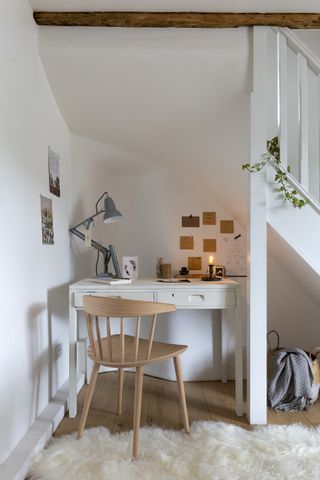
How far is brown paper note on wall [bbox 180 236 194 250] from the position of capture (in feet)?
9.48

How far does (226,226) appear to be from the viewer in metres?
2.89

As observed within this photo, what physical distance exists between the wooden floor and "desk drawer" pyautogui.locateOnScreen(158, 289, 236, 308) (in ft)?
2.07

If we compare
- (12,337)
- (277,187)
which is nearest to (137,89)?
(277,187)

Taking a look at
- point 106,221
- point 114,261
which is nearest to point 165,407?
point 114,261

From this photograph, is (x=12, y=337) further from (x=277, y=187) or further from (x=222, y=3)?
(x=222, y=3)

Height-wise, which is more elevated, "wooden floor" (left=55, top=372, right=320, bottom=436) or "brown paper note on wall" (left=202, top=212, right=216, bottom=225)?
"brown paper note on wall" (left=202, top=212, right=216, bottom=225)

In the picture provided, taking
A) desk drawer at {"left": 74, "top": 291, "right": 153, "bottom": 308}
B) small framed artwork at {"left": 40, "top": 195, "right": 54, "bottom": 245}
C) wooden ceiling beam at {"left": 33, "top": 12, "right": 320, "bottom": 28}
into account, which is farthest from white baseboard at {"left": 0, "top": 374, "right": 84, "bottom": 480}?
wooden ceiling beam at {"left": 33, "top": 12, "right": 320, "bottom": 28}

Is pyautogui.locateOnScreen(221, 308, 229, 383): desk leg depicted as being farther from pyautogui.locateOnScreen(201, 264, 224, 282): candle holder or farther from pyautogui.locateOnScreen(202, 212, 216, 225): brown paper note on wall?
pyautogui.locateOnScreen(202, 212, 216, 225): brown paper note on wall

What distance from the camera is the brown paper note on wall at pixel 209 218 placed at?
2889mm

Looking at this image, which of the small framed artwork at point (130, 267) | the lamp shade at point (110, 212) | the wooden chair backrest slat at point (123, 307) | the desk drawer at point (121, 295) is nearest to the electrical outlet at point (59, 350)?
the desk drawer at point (121, 295)

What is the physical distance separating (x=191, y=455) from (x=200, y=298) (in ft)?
2.72

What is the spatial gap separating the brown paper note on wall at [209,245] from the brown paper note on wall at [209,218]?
131 millimetres

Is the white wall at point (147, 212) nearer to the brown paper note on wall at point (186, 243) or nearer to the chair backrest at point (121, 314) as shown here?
the brown paper note on wall at point (186, 243)

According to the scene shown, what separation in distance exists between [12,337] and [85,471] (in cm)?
65
